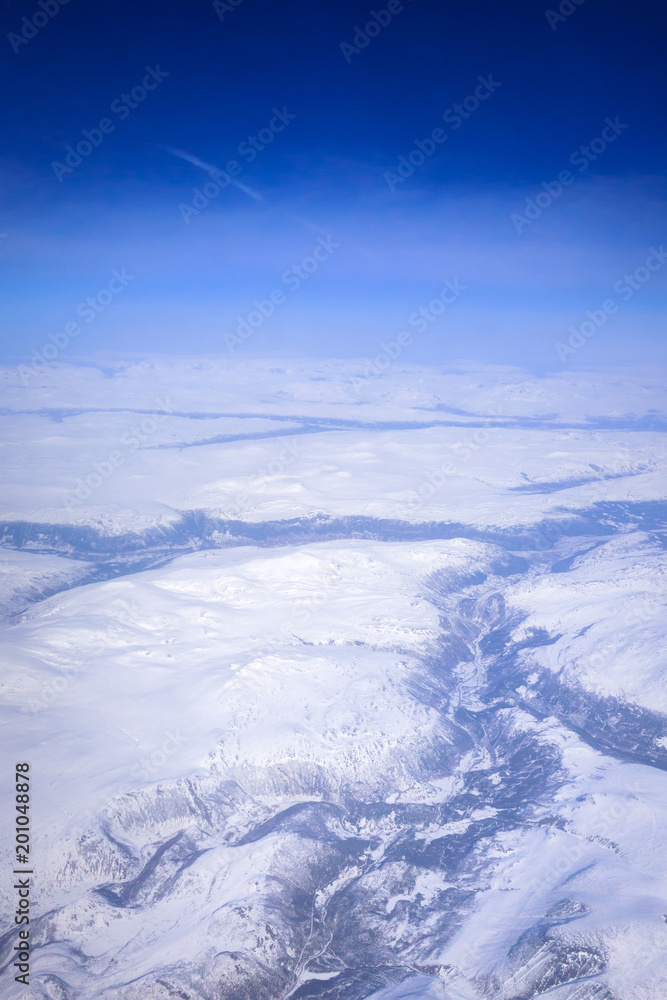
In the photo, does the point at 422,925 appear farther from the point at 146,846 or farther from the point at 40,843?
the point at 40,843

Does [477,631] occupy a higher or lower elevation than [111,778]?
higher

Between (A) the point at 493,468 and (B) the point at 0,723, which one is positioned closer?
(B) the point at 0,723

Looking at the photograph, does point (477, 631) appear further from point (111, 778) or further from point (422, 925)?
point (111, 778)

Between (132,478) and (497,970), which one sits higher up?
(132,478)

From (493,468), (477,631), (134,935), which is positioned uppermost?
(493,468)

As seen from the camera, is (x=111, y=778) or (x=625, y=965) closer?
(x=625, y=965)

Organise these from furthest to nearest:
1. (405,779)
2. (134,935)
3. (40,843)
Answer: (405,779)
(40,843)
(134,935)

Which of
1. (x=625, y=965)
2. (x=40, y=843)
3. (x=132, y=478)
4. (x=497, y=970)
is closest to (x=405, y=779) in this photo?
(x=497, y=970)

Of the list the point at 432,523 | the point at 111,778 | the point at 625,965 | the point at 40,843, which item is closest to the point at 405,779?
the point at 625,965

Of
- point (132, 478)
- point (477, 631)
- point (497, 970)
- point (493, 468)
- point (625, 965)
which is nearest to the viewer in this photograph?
point (625, 965)
